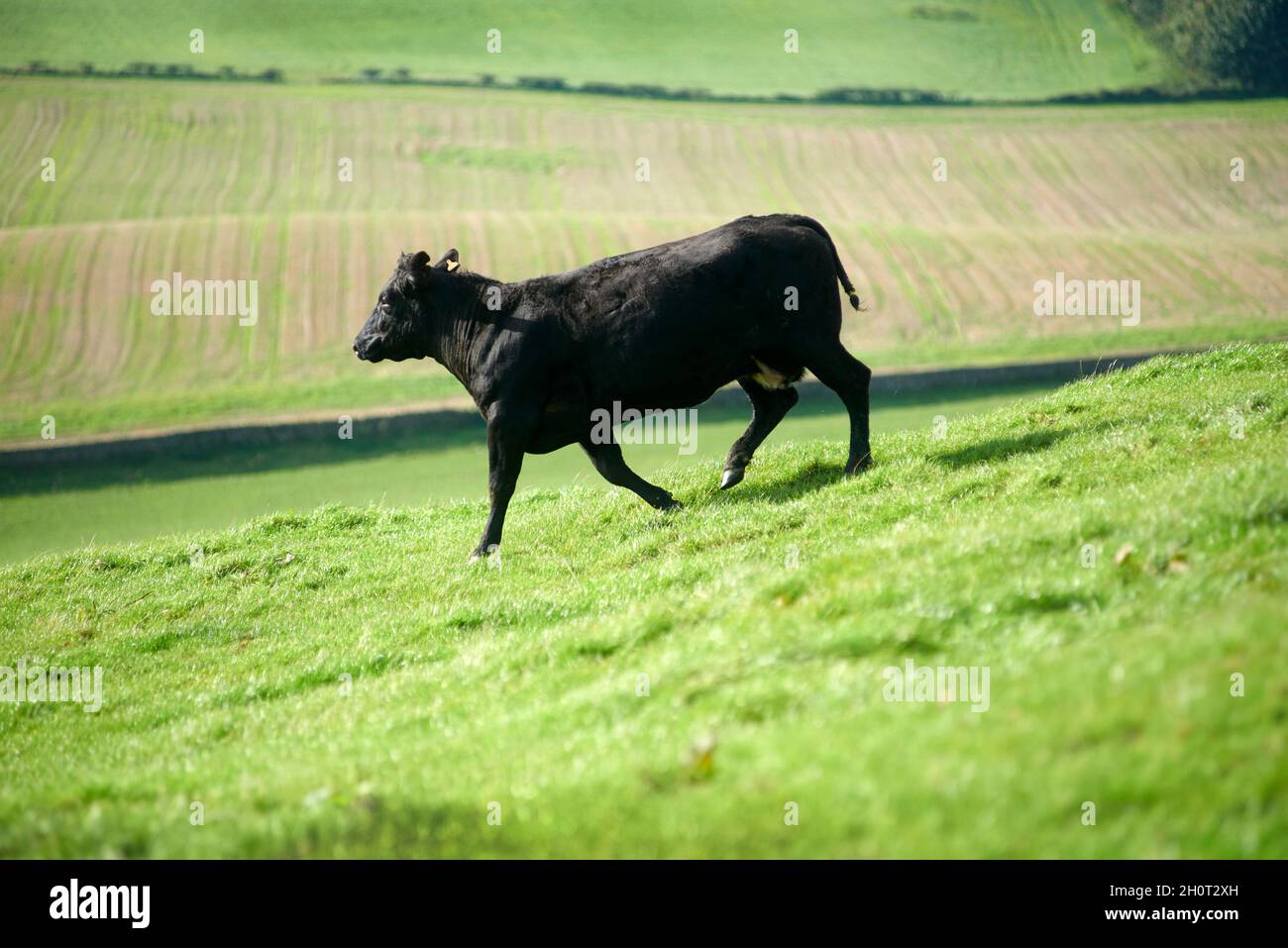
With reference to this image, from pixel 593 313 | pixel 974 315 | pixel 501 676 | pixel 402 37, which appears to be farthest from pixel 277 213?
pixel 501 676

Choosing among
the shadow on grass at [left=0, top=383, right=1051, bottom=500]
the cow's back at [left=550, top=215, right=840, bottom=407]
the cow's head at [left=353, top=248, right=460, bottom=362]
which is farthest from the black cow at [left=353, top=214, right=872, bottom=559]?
the shadow on grass at [left=0, top=383, right=1051, bottom=500]

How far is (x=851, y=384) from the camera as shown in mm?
13883

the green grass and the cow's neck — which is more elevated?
the cow's neck

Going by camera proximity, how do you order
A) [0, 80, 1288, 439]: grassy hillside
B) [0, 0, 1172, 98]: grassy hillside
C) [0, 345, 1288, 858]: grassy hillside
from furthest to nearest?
1. [0, 0, 1172, 98]: grassy hillside
2. [0, 80, 1288, 439]: grassy hillside
3. [0, 345, 1288, 858]: grassy hillside

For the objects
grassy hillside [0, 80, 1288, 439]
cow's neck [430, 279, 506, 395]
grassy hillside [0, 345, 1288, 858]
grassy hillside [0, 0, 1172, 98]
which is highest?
grassy hillside [0, 0, 1172, 98]

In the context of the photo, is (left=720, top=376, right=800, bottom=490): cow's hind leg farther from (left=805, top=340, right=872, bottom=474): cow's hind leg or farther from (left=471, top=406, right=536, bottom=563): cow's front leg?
(left=471, top=406, right=536, bottom=563): cow's front leg

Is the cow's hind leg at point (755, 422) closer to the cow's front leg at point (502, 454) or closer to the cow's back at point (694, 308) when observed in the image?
the cow's back at point (694, 308)

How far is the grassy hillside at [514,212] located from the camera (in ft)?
160

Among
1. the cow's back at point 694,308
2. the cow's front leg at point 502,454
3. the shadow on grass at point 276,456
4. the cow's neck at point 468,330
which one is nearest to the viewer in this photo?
the cow's back at point 694,308

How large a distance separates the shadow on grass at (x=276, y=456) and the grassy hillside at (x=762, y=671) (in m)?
24.1

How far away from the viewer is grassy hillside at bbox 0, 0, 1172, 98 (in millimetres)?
89250

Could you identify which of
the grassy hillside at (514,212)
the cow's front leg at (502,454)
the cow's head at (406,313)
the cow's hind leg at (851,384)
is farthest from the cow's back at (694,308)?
the grassy hillside at (514,212)

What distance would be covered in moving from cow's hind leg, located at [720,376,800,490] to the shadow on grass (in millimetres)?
22538

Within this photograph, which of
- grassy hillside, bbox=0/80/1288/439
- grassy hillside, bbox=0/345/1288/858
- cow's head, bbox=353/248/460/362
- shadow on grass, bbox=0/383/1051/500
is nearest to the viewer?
grassy hillside, bbox=0/345/1288/858
